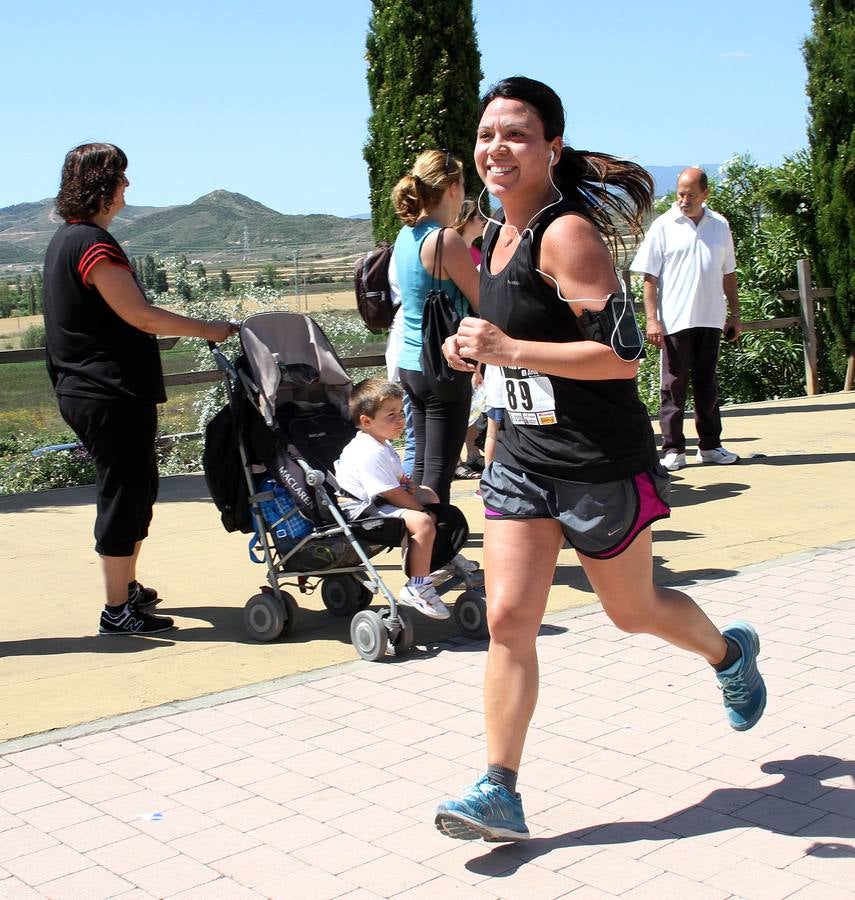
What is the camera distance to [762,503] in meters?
8.57

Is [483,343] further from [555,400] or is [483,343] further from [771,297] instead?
[771,297]

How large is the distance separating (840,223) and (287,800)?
521 inches

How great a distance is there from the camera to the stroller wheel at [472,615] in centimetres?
569

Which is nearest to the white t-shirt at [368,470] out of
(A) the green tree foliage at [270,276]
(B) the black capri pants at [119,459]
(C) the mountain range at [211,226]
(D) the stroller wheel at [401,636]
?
(D) the stroller wheel at [401,636]

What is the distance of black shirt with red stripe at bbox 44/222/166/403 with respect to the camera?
569 centimetres

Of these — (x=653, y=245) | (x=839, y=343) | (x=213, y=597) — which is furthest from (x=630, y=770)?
(x=839, y=343)

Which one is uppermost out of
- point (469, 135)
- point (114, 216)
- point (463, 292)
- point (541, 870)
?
point (469, 135)

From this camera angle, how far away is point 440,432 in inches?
245

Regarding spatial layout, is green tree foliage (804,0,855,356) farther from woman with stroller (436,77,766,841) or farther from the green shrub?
woman with stroller (436,77,766,841)

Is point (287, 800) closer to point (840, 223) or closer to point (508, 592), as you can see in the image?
point (508, 592)

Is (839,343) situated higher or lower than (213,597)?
higher

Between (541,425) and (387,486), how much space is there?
211 cm

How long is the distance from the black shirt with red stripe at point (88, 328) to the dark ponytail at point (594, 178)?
2.39 meters

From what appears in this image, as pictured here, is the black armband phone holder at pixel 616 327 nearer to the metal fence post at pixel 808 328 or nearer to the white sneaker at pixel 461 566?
the white sneaker at pixel 461 566
